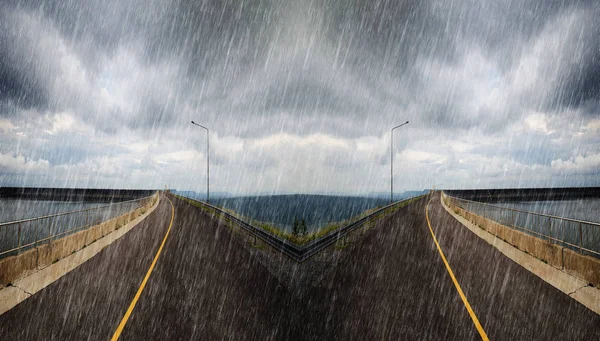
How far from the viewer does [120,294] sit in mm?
7328

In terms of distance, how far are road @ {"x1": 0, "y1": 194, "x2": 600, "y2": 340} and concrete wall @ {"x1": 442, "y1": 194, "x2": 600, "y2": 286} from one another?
89 centimetres

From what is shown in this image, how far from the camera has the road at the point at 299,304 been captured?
5.54m

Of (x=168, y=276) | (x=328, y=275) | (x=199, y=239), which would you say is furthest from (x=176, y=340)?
Answer: (x=199, y=239)

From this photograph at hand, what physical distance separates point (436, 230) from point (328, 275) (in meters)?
10.7

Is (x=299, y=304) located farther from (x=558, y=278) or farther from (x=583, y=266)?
(x=583, y=266)

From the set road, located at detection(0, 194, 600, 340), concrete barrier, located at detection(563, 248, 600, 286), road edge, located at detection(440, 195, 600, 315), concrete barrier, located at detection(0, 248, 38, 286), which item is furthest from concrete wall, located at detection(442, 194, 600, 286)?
concrete barrier, located at detection(0, 248, 38, 286)

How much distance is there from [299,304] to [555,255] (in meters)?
7.85

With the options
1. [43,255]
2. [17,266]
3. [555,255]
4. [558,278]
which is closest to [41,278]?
[17,266]

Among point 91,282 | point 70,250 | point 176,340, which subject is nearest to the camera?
point 176,340

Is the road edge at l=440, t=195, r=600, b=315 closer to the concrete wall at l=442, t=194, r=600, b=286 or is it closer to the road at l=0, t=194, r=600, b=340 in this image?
the concrete wall at l=442, t=194, r=600, b=286

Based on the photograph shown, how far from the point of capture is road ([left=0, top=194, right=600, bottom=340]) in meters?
5.54

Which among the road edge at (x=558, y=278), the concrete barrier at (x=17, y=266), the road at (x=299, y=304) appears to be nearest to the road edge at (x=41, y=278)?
the concrete barrier at (x=17, y=266)

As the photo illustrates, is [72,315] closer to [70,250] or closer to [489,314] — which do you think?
[70,250]

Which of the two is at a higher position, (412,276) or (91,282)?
(412,276)
